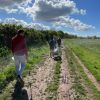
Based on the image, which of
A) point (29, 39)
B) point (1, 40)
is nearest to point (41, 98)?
point (1, 40)

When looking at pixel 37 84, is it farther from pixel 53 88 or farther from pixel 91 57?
pixel 91 57

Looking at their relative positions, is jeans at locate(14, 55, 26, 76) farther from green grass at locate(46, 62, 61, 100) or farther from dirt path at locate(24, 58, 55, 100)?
green grass at locate(46, 62, 61, 100)

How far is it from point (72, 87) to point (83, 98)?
1792 millimetres

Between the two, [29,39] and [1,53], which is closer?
[1,53]

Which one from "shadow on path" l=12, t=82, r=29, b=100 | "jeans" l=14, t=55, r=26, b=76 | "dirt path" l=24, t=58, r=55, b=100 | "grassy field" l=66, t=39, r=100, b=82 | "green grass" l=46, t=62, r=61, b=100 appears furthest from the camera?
"grassy field" l=66, t=39, r=100, b=82

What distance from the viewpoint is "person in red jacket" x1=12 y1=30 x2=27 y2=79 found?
13.1m

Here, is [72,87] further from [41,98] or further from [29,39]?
[29,39]

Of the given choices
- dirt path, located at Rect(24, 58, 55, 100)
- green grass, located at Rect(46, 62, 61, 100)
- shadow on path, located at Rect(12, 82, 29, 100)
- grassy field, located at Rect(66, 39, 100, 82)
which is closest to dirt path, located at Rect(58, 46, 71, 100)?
green grass, located at Rect(46, 62, 61, 100)

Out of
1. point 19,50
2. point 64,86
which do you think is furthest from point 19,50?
point 64,86

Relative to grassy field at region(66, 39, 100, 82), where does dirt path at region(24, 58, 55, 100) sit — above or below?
above

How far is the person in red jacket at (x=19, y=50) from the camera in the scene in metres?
13.1

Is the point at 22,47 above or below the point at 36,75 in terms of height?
above

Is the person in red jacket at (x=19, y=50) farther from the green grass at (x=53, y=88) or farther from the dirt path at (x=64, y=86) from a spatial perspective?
the dirt path at (x=64, y=86)

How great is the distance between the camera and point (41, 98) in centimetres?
1066
